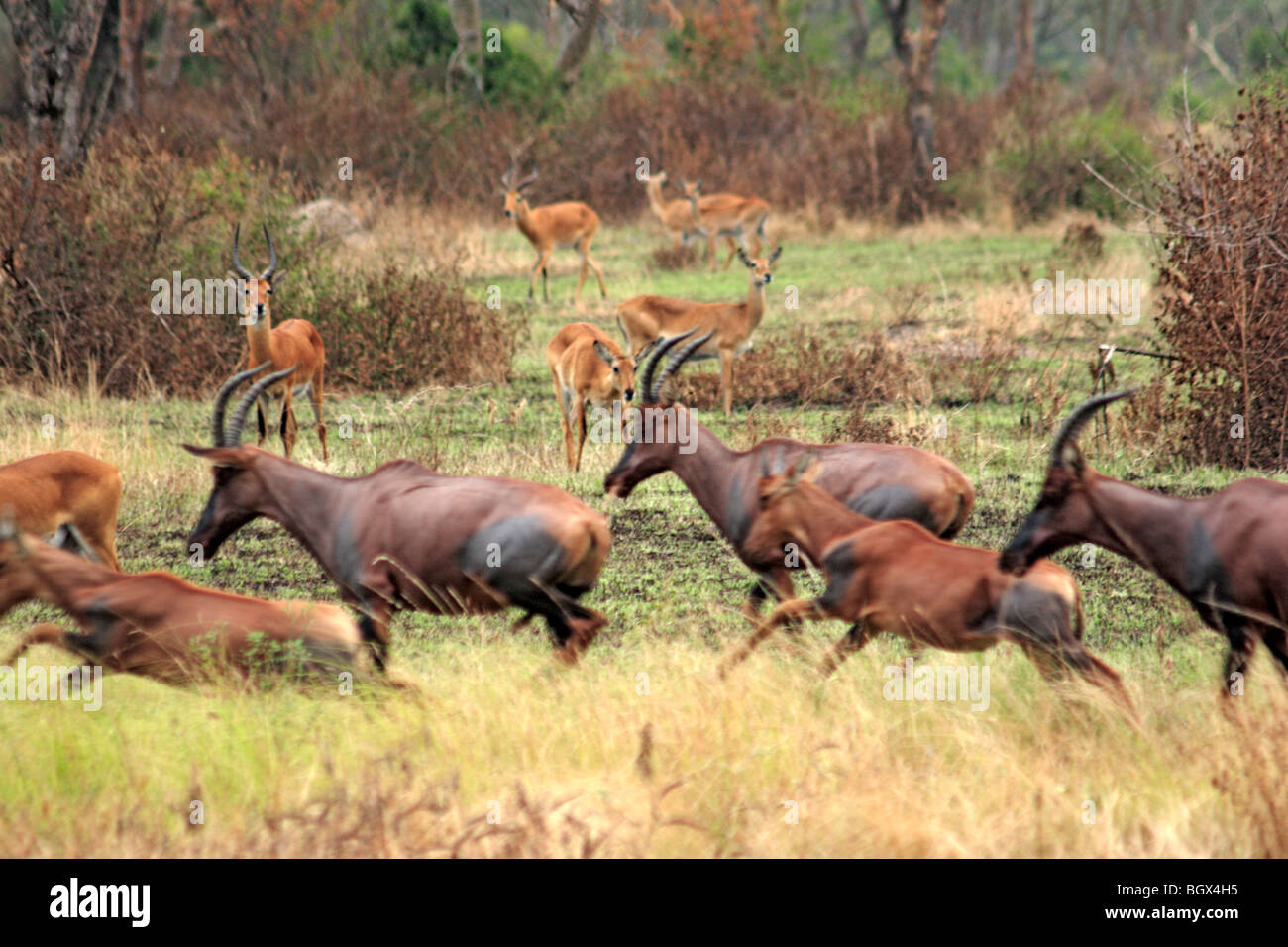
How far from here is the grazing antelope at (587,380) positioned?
10.5m

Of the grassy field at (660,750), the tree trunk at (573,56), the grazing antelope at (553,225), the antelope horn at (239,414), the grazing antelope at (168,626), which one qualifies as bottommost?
the grassy field at (660,750)

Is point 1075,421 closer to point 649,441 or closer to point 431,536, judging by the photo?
point 649,441

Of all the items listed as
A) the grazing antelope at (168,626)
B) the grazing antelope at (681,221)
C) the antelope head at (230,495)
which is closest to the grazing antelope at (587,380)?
the antelope head at (230,495)

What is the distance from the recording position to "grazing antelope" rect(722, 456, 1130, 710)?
5.18 meters

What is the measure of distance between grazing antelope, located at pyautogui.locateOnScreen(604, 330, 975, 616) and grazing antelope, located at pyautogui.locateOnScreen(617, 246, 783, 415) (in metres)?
5.93

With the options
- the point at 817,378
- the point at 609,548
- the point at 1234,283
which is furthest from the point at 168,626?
the point at 817,378

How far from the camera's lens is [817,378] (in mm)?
12242

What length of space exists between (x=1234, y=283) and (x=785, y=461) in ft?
13.3

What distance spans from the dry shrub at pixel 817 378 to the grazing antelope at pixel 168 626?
264 inches

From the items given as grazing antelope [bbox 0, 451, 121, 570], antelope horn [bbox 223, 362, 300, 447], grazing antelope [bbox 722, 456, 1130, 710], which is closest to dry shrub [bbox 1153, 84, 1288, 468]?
grazing antelope [bbox 722, 456, 1130, 710]

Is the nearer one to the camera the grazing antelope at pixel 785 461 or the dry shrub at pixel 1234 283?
the grazing antelope at pixel 785 461

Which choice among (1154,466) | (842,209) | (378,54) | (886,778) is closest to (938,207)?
(842,209)

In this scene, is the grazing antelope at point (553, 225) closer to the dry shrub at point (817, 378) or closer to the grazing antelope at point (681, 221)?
the grazing antelope at point (681, 221)

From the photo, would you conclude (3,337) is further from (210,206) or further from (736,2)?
(736,2)
